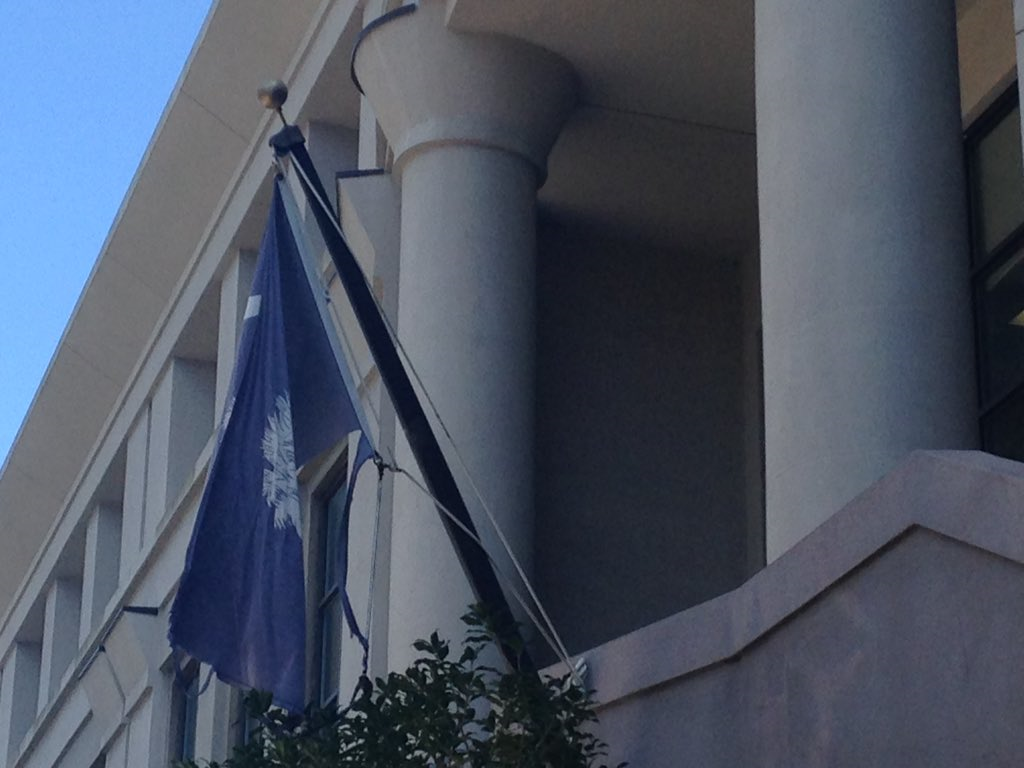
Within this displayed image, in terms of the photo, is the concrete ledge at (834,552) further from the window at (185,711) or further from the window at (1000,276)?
the window at (185,711)

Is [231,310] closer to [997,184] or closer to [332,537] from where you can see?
[332,537]

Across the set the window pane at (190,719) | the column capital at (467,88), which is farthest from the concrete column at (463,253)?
the window pane at (190,719)

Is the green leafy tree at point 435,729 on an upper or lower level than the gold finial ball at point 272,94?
lower

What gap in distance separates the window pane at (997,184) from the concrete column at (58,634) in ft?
55.9

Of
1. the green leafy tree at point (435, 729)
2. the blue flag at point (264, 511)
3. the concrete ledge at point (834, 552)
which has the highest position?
the blue flag at point (264, 511)

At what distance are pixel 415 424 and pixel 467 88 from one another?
4.60 meters

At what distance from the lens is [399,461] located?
51.2ft

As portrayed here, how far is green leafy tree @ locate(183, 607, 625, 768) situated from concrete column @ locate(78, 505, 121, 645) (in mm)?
17177

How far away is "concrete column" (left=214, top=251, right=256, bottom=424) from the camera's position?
22375 millimetres

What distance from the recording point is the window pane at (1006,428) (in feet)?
45.6

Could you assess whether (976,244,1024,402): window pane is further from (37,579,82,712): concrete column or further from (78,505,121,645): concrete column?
(37,579,82,712): concrete column

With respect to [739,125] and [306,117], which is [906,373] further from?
[306,117]

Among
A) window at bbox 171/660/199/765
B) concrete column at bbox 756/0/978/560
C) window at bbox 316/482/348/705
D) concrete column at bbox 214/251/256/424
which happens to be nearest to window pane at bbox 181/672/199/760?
window at bbox 171/660/199/765

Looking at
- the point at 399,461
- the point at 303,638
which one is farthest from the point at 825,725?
the point at 399,461
